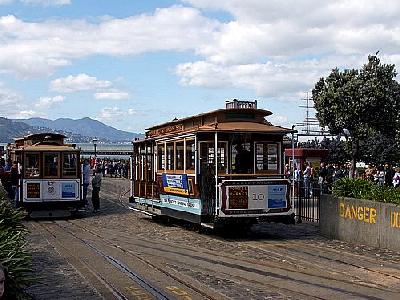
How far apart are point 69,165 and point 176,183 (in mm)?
6404

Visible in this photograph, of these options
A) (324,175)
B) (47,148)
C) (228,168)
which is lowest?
(324,175)

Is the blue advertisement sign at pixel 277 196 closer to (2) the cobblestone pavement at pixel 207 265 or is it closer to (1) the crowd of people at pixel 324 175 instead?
(2) the cobblestone pavement at pixel 207 265

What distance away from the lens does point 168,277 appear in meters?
11.4

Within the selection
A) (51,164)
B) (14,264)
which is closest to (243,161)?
(51,164)

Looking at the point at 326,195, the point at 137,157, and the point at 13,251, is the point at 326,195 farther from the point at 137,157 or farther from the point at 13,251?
the point at 13,251

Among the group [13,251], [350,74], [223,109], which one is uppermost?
[350,74]

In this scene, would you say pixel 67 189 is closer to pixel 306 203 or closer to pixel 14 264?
pixel 306 203

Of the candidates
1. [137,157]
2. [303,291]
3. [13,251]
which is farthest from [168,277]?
[137,157]

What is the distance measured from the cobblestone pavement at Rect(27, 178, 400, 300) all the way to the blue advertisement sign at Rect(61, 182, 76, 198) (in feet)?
13.6

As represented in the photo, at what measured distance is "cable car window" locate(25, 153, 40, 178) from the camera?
926 inches

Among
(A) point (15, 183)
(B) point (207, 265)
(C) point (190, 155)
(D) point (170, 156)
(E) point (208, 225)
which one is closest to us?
(B) point (207, 265)

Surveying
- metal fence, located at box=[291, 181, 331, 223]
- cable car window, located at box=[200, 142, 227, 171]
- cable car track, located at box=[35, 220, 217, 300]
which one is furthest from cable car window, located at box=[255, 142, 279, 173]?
cable car track, located at box=[35, 220, 217, 300]

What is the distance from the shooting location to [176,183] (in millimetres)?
18953

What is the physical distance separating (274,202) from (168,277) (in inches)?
244
